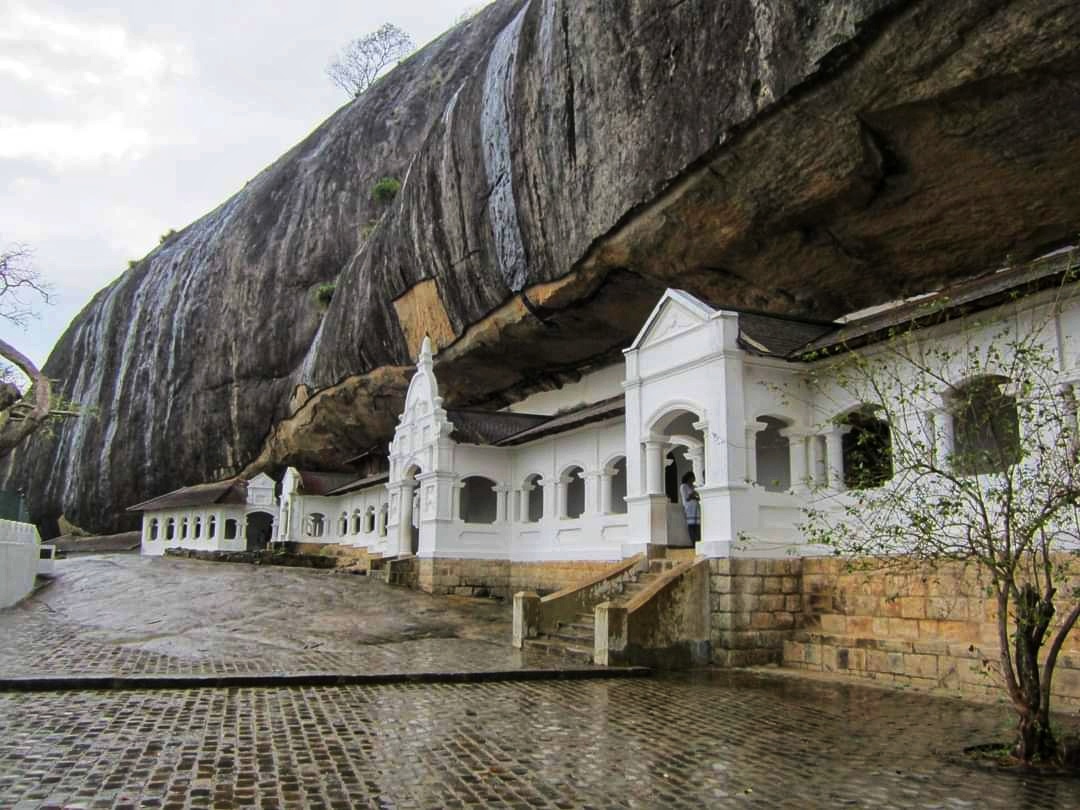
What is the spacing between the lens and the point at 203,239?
46.4 metres

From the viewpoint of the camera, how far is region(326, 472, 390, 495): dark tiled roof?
104 ft

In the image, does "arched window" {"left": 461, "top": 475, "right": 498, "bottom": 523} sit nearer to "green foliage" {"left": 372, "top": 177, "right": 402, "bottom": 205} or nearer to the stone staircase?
the stone staircase

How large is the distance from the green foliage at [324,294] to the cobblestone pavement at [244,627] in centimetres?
1654

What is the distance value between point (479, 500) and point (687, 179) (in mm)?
12902

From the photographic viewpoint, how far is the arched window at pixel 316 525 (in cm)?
4016

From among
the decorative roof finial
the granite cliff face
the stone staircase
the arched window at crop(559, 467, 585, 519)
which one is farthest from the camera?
the decorative roof finial

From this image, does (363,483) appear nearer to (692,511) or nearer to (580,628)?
(692,511)

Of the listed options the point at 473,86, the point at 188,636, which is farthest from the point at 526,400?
the point at 188,636

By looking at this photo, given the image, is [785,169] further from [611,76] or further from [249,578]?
[249,578]

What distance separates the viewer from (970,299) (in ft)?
39.0

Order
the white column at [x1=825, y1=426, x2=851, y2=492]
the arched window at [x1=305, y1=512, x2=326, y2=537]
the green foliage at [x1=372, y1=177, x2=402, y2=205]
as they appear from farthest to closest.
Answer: the arched window at [x1=305, y1=512, x2=326, y2=537] < the green foliage at [x1=372, y1=177, x2=402, y2=205] < the white column at [x1=825, y1=426, x2=851, y2=492]

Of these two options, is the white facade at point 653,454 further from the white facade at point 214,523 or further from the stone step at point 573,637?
the white facade at point 214,523

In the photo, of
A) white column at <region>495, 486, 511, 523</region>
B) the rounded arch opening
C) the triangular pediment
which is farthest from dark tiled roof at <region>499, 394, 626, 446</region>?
the triangular pediment

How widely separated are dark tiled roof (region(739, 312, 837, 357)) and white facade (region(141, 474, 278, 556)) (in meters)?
32.5
